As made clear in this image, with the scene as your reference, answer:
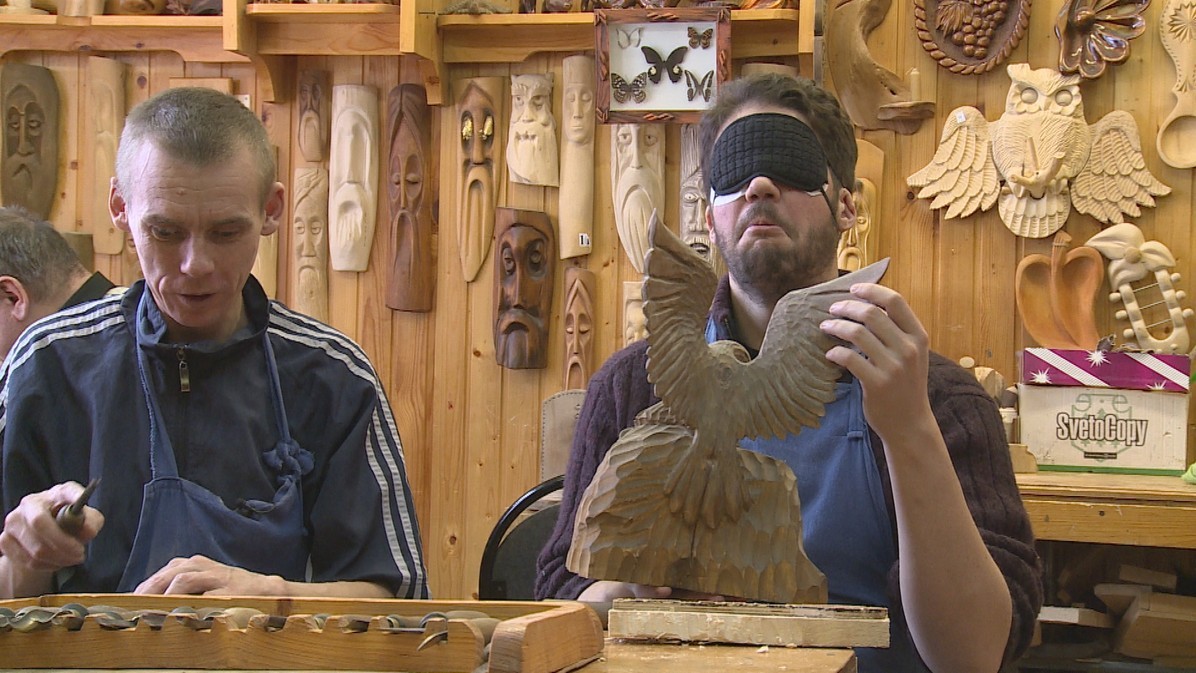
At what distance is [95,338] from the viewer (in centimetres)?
176

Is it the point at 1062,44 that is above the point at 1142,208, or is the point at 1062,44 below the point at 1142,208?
above

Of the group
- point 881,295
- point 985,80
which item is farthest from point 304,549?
point 985,80

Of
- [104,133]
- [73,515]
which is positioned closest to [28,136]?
[104,133]

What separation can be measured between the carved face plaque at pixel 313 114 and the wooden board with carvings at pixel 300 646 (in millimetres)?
2791

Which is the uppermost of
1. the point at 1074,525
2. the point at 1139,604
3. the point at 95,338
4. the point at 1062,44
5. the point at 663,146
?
the point at 1062,44

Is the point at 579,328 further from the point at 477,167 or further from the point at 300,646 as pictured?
the point at 300,646

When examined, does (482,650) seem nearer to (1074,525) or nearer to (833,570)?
(833,570)

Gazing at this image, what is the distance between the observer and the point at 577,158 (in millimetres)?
3625

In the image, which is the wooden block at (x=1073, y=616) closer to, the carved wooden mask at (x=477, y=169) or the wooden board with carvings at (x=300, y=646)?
the carved wooden mask at (x=477, y=169)

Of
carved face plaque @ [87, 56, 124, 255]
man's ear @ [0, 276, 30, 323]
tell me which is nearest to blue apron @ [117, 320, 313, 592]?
man's ear @ [0, 276, 30, 323]

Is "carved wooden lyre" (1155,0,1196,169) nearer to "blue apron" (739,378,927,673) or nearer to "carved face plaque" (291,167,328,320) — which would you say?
"blue apron" (739,378,927,673)

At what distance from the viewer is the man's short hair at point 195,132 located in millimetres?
1665

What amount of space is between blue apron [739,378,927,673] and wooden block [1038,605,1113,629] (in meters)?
1.64

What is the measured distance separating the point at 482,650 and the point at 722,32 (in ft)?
8.23
